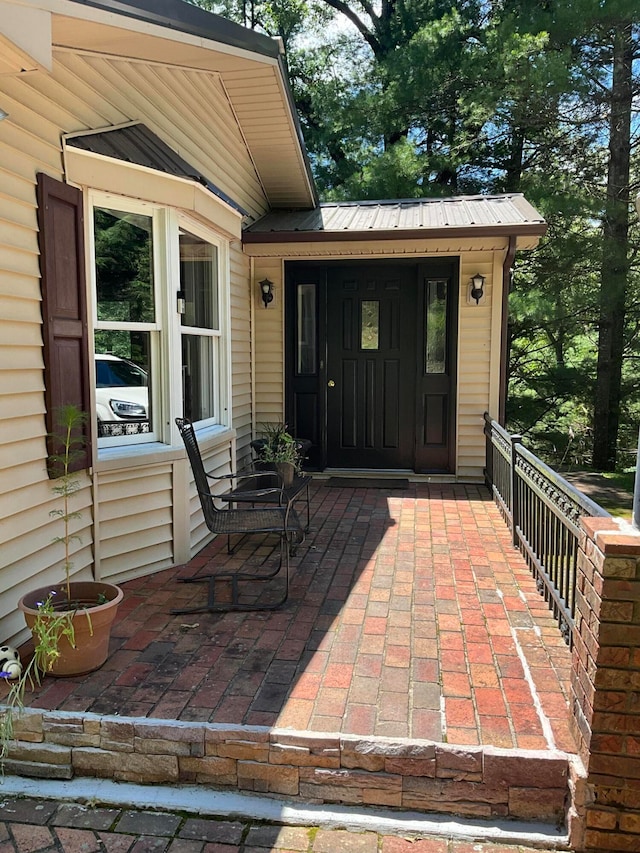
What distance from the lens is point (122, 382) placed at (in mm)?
3756

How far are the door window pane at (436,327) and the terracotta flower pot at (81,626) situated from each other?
4399mm

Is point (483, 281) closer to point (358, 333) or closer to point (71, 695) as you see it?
point (358, 333)

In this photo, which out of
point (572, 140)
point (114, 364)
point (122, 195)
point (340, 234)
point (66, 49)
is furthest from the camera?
point (572, 140)

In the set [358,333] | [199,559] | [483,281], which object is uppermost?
[483,281]

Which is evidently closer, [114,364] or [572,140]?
[114,364]

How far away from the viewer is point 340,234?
5.71 m

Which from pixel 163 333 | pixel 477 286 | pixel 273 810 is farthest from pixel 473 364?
pixel 273 810

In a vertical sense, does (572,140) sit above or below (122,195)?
above

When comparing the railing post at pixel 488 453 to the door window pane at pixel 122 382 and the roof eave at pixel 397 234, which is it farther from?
the door window pane at pixel 122 382

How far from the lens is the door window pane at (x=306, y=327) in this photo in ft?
21.6

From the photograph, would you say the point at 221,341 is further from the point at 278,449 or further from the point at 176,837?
the point at 176,837

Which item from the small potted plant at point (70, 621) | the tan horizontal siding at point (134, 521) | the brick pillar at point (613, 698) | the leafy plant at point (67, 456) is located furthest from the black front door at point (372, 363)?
the brick pillar at point (613, 698)

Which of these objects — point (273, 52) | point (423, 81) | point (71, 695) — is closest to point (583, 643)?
point (71, 695)

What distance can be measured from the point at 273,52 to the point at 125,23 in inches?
56.7
